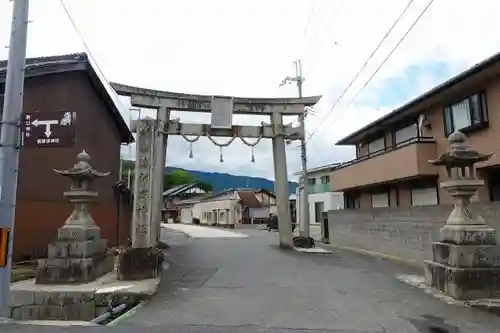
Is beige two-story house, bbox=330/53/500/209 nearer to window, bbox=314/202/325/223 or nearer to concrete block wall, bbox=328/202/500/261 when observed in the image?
concrete block wall, bbox=328/202/500/261

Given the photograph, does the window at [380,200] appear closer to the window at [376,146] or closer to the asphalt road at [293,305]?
the window at [376,146]

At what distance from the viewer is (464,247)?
894cm

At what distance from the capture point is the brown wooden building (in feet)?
49.0

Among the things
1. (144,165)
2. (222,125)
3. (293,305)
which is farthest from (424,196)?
(293,305)

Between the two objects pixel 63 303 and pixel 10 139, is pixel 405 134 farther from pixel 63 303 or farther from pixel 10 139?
pixel 10 139

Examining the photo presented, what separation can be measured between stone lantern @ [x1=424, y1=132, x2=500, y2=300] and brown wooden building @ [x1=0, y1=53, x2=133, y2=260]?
10451mm

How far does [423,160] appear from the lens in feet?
56.4

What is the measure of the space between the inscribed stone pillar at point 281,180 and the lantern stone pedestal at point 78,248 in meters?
10.9

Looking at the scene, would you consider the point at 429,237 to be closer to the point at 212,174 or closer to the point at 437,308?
the point at 437,308

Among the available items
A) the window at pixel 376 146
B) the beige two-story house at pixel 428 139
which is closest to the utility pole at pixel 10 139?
the beige two-story house at pixel 428 139

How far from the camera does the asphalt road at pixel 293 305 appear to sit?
22.5ft

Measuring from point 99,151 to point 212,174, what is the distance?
125 meters

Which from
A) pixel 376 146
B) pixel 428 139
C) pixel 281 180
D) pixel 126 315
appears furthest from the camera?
pixel 376 146

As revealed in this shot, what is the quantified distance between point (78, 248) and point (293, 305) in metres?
6.01
